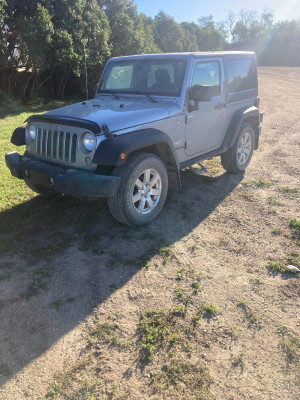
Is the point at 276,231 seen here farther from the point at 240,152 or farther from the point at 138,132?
the point at 240,152

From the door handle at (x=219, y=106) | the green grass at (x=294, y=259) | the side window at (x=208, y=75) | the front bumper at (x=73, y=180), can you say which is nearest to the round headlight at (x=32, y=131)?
the front bumper at (x=73, y=180)

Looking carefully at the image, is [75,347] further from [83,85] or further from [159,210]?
[83,85]

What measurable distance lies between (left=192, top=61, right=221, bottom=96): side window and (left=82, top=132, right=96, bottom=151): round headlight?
181 centimetres

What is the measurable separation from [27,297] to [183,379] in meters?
1.53

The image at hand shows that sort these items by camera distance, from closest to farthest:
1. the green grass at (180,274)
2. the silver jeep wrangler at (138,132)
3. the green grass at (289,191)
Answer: the green grass at (180,274), the silver jeep wrangler at (138,132), the green grass at (289,191)

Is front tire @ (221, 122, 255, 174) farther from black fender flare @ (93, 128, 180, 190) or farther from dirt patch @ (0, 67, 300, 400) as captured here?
black fender flare @ (93, 128, 180, 190)

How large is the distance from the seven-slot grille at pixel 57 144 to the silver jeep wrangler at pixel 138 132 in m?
0.01

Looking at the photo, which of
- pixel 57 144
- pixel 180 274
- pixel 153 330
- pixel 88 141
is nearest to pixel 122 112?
pixel 88 141

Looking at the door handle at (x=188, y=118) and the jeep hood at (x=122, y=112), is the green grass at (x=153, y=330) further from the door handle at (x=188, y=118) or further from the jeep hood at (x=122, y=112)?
the door handle at (x=188, y=118)

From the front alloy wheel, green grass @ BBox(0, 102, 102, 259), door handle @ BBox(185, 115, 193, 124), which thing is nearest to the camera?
green grass @ BBox(0, 102, 102, 259)

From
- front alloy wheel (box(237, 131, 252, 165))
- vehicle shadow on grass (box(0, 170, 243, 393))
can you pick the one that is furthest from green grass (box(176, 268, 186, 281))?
front alloy wheel (box(237, 131, 252, 165))

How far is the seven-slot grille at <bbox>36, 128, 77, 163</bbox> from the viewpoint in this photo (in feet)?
12.5

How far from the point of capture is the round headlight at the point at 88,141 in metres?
3.65

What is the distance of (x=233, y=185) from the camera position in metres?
5.69
